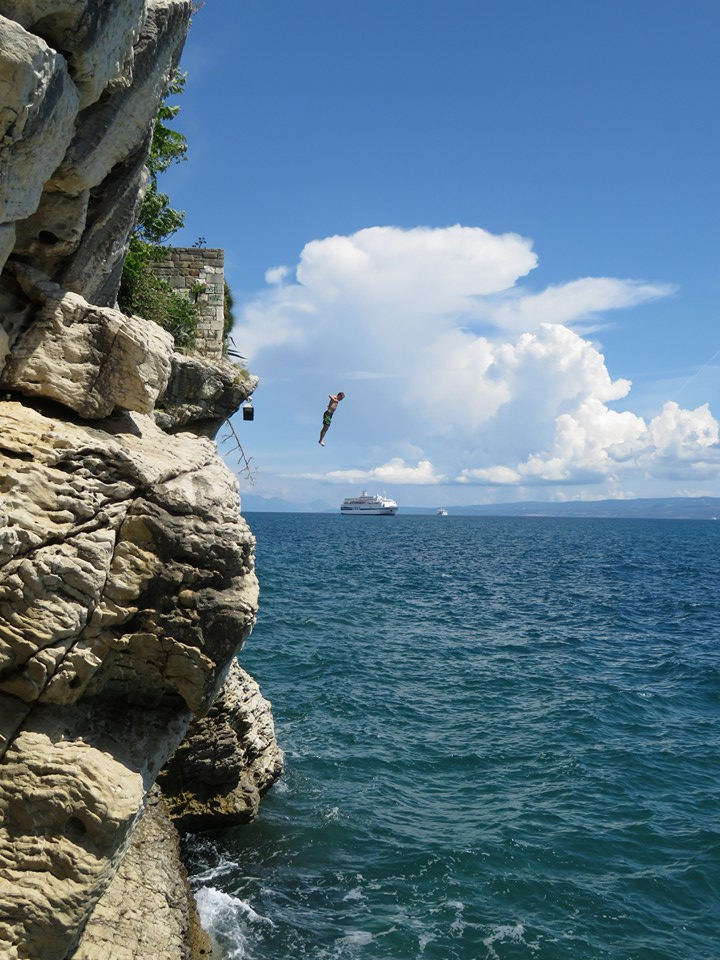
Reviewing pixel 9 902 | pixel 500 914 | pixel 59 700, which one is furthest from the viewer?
pixel 500 914

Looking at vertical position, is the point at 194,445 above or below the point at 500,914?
above

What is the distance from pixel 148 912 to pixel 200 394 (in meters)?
9.71

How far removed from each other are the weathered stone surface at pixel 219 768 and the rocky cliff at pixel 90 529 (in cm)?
247

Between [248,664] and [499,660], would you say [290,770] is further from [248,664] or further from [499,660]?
[499,660]

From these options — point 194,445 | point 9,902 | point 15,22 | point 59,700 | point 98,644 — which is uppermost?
point 15,22

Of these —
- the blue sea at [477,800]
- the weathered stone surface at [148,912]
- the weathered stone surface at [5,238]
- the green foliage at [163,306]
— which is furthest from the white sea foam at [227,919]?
the green foliage at [163,306]

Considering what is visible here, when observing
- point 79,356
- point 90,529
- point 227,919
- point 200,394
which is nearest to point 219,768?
point 227,919

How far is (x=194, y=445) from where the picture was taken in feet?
37.1

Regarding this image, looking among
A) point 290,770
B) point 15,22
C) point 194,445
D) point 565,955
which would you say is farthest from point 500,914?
point 15,22

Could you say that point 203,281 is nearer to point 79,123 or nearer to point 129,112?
point 129,112

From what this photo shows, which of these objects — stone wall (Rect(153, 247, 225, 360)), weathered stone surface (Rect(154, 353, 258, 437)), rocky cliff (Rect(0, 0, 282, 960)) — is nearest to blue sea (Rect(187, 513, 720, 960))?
rocky cliff (Rect(0, 0, 282, 960))

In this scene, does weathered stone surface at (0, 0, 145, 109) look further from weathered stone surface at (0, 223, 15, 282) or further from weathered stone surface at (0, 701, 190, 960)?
weathered stone surface at (0, 701, 190, 960)

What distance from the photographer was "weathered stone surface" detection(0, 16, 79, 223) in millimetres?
6715

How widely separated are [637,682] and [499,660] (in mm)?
5217
